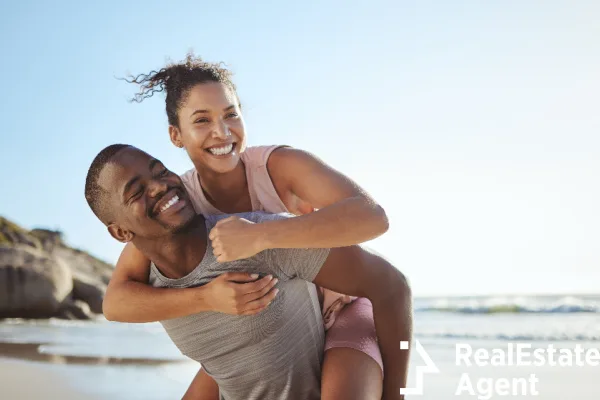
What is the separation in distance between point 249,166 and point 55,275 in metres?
15.0

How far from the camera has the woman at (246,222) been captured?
252 centimetres

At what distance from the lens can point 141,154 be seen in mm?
2711

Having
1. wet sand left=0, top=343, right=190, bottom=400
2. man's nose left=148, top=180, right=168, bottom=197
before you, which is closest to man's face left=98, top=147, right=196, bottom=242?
man's nose left=148, top=180, right=168, bottom=197

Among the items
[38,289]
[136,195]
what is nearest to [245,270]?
[136,195]

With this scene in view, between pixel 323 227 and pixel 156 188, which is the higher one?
pixel 156 188

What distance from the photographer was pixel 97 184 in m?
2.73

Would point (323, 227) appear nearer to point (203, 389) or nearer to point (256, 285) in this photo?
point (256, 285)

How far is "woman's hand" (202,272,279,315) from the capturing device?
251 cm

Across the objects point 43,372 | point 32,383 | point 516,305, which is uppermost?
point 32,383

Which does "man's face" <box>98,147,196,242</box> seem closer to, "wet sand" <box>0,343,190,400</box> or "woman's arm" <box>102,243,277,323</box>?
"woman's arm" <box>102,243,277,323</box>

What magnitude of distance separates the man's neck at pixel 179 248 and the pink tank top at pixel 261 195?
0.44 m

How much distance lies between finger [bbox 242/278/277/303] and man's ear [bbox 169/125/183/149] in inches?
39.8

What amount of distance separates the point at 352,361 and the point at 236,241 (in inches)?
27.1

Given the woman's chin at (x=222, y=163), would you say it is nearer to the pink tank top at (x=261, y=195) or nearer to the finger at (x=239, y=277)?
the pink tank top at (x=261, y=195)
